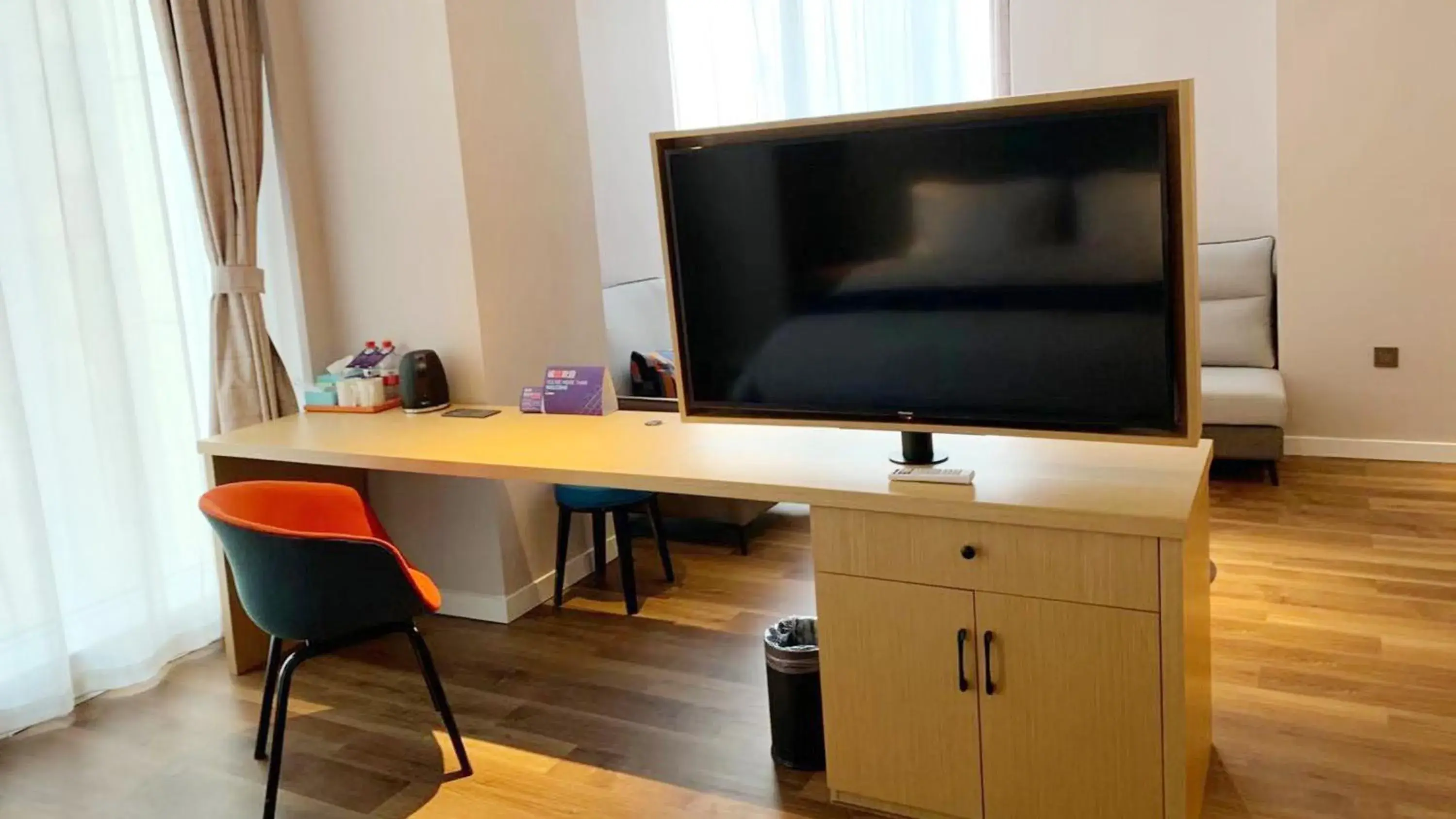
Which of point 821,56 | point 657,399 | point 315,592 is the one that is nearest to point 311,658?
point 315,592

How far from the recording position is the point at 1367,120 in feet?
15.2

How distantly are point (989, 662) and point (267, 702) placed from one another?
5.55 ft

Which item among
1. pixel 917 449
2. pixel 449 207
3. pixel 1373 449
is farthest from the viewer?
pixel 1373 449

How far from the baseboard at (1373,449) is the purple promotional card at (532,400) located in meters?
3.56

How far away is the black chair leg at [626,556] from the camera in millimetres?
3521

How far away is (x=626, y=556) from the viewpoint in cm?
356

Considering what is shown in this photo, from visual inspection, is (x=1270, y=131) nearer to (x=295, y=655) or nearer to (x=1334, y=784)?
(x=1334, y=784)

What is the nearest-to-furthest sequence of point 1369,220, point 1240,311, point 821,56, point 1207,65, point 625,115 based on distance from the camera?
point 1369,220 → point 1240,311 → point 1207,65 → point 625,115 → point 821,56

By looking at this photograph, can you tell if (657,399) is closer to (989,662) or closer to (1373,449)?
(989,662)

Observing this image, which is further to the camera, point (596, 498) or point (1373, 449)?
point (1373, 449)

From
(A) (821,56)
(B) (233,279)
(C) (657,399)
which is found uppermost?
(A) (821,56)

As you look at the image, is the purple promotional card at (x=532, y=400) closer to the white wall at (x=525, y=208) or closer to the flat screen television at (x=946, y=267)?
the white wall at (x=525, y=208)

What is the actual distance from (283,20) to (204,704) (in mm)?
2138

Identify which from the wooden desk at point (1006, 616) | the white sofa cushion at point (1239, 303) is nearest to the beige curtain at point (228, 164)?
the wooden desk at point (1006, 616)
